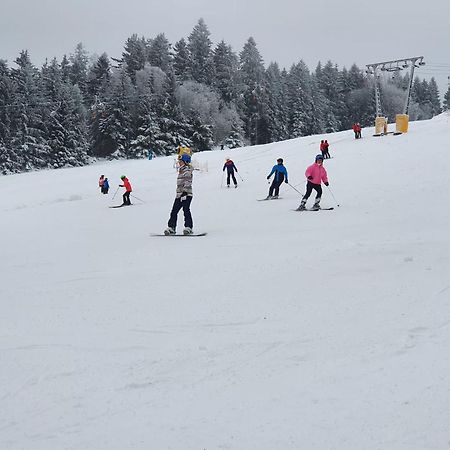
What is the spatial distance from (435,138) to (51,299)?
2718cm

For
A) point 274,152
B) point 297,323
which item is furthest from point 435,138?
point 297,323

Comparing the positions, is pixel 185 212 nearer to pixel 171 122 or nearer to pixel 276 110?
pixel 171 122

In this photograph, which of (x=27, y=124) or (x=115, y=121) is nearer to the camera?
(x=27, y=124)

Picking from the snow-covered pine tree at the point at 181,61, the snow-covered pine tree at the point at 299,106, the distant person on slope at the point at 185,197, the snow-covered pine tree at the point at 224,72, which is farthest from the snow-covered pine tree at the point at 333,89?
the distant person on slope at the point at 185,197

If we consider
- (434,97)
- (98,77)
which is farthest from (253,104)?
(434,97)

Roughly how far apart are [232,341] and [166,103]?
6152cm

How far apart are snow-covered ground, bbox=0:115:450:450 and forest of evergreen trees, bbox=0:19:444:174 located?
166 feet

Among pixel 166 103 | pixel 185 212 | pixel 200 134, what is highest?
pixel 166 103

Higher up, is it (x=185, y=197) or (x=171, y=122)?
(x=171, y=122)

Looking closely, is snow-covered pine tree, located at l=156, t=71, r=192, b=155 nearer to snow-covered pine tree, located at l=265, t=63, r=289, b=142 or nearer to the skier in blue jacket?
snow-covered pine tree, located at l=265, t=63, r=289, b=142

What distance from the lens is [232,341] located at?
436cm

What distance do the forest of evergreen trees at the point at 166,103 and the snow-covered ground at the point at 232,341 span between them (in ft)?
166

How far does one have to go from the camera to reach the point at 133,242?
1010cm

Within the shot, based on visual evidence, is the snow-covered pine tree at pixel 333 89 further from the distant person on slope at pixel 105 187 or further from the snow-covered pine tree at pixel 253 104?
the distant person on slope at pixel 105 187
